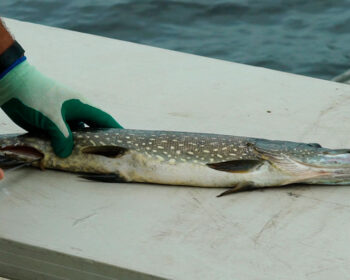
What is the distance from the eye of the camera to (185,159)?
12.4ft

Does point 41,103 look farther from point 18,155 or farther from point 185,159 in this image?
point 185,159

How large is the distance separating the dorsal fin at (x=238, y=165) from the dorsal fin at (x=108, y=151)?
1.59 ft

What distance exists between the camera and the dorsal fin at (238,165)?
371 centimetres

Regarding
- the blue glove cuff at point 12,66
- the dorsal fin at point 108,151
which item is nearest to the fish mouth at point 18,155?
the dorsal fin at point 108,151

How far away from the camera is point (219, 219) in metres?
3.49

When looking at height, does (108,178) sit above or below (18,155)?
below

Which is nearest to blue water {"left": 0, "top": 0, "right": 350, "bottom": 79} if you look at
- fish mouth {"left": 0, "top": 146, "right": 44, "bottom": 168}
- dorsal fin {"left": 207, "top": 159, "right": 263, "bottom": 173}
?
dorsal fin {"left": 207, "top": 159, "right": 263, "bottom": 173}

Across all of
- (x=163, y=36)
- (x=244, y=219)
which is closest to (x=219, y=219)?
(x=244, y=219)

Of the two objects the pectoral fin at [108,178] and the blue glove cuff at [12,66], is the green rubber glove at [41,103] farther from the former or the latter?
the pectoral fin at [108,178]

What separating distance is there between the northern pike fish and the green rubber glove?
→ 9 cm

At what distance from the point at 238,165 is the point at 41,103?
43.1 inches

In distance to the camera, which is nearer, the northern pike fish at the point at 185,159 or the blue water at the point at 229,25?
the northern pike fish at the point at 185,159

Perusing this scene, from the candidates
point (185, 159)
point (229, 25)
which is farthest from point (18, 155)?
point (229, 25)

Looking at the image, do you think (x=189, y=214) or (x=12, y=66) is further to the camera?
(x=12, y=66)
